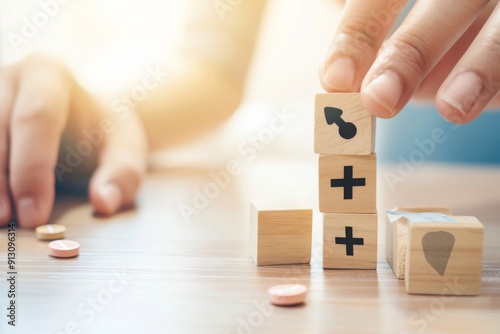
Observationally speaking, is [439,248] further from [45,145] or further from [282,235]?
[45,145]

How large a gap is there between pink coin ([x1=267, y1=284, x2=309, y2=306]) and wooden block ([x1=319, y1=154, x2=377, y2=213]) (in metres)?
0.20

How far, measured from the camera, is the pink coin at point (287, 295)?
765 millimetres

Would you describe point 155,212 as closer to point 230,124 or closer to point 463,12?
point 463,12

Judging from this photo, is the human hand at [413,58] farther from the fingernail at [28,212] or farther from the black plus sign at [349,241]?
the fingernail at [28,212]

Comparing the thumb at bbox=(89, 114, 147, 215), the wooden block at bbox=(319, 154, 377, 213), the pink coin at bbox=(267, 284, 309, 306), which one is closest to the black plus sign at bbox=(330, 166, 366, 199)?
the wooden block at bbox=(319, 154, 377, 213)

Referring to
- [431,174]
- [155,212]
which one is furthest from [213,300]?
[431,174]

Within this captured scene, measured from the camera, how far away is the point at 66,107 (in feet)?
4.58

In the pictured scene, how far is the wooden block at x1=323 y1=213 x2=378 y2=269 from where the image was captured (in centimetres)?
96

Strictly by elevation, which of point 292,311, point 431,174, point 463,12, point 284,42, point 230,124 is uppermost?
point 284,42

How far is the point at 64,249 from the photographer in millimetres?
983

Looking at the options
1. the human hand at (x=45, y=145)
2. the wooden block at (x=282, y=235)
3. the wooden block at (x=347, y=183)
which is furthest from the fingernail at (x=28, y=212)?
the wooden block at (x=347, y=183)

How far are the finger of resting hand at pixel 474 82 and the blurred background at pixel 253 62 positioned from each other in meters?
1.02

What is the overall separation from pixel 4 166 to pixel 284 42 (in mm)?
1146

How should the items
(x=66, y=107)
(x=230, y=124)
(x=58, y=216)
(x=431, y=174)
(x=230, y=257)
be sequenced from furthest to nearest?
(x=230, y=124) < (x=431, y=174) < (x=66, y=107) < (x=58, y=216) < (x=230, y=257)
